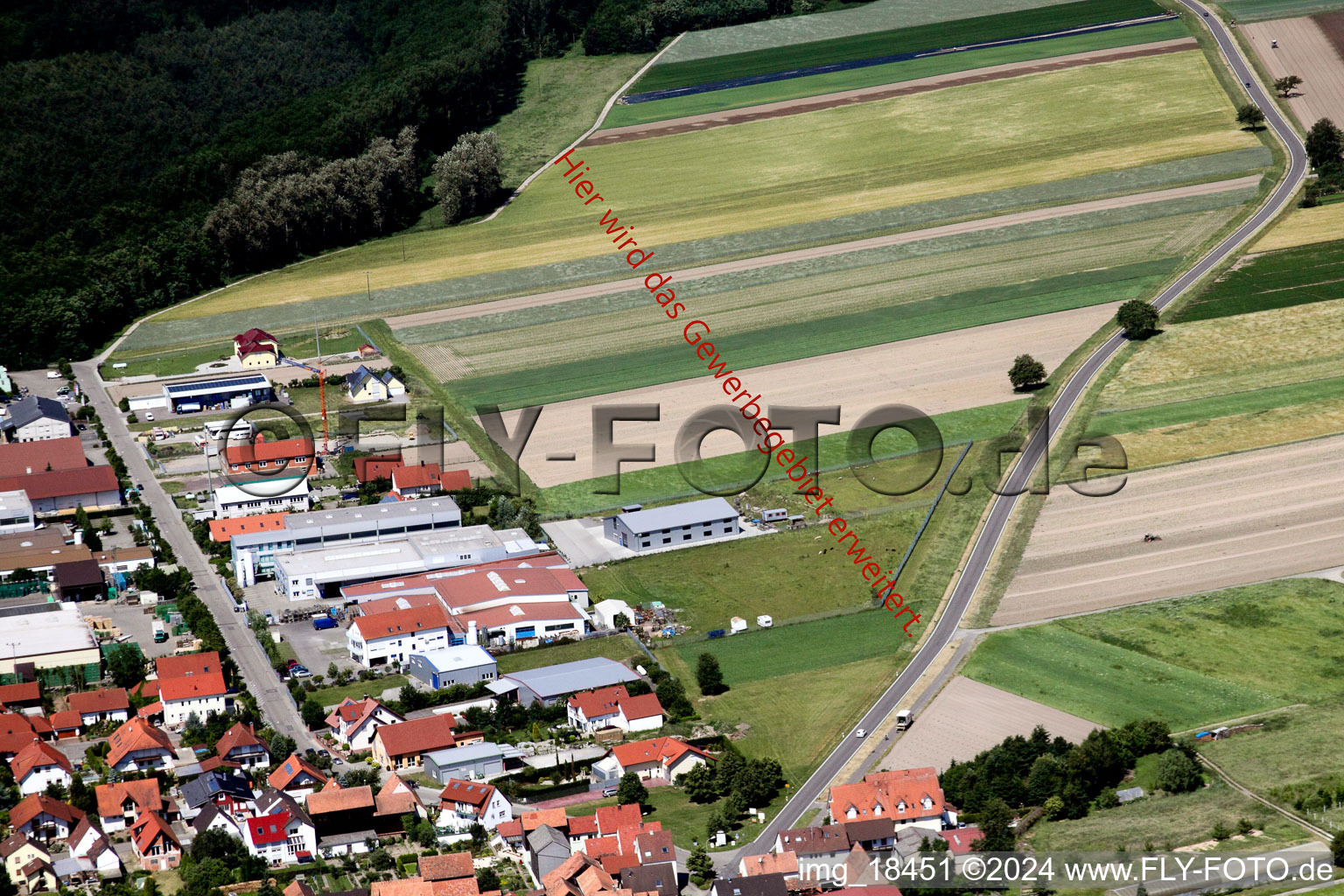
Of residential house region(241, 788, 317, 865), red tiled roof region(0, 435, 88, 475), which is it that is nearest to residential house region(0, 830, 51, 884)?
residential house region(241, 788, 317, 865)

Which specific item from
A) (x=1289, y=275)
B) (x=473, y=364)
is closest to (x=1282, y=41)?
(x=1289, y=275)

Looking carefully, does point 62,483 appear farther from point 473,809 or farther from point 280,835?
point 473,809

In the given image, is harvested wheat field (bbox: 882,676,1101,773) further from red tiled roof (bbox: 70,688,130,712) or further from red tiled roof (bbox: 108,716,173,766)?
red tiled roof (bbox: 70,688,130,712)

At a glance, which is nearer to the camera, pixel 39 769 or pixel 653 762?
pixel 39 769

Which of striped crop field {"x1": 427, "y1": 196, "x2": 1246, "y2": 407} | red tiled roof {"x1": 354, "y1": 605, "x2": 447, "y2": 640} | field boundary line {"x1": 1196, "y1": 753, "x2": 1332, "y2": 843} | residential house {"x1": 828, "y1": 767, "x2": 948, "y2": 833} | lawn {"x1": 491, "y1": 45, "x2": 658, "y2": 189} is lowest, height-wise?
red tiled roof {"x1": 354, "y1": 605, "x2": 447, "y2": 640}

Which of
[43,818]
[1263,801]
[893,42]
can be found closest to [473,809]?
[43,818]

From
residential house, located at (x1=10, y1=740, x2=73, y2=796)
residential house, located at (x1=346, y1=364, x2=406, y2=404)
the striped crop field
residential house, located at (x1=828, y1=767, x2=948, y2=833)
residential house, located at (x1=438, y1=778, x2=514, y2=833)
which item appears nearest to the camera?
residential house, located at (x1=828, y1=767, x2=948, y2=833)

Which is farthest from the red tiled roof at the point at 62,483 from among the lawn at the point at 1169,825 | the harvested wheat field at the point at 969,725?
the lawn at the point at 1169,825
